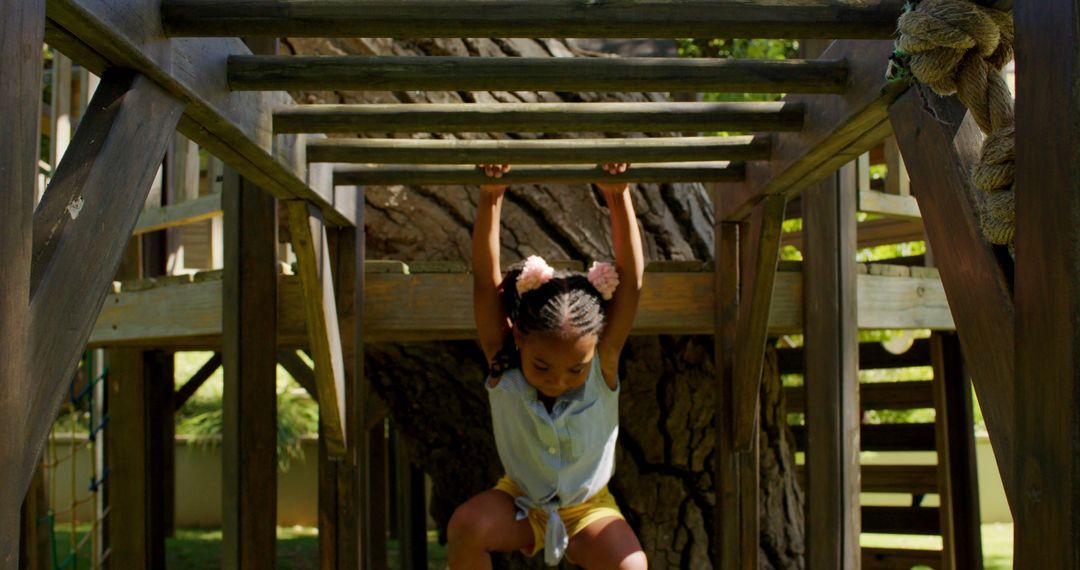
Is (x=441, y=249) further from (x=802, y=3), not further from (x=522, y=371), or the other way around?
(x=802, y=3)

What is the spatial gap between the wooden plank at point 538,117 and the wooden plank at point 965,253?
75 cm

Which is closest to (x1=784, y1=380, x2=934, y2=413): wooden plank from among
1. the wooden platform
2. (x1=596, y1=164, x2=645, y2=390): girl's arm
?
the wooden platform

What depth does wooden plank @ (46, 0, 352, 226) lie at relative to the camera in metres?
1.76

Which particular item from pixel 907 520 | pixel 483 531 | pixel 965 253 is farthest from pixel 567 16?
pixel 907 520

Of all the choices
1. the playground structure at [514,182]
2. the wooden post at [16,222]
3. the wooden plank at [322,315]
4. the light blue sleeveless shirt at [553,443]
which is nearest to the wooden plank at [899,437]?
the playground structure at [514,182]

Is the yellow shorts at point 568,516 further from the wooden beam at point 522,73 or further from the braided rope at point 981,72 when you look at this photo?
the braided rope at point 981,72

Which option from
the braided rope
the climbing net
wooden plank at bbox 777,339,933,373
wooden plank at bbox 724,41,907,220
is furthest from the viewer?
the climbing net

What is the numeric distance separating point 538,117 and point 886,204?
288cm

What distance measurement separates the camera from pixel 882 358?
8.06 meters

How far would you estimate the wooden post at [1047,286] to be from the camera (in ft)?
4.42

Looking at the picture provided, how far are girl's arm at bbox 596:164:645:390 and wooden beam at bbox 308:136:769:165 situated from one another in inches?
16.1

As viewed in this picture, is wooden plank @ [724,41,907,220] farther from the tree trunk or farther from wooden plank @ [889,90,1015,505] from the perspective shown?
the tree trunk

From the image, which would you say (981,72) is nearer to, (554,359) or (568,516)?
(554,359)

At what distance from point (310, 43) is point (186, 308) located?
1.37 meters
